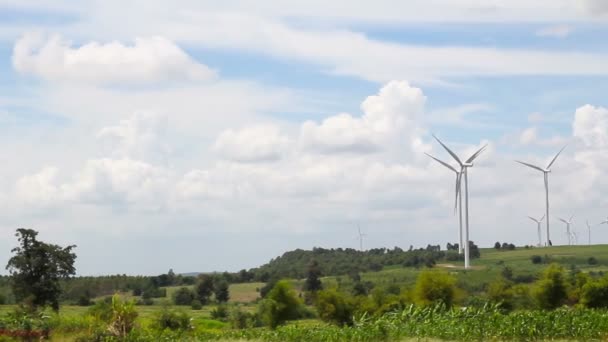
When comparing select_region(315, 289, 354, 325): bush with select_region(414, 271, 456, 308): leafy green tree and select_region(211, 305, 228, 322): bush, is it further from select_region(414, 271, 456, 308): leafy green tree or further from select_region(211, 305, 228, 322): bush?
select_region(211, 305, 228, 322): bush

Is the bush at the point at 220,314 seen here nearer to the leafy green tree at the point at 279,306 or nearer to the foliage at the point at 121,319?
the leafy green tree at the point at 279,306

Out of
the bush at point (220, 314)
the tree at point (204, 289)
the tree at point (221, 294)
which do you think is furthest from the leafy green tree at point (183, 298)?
the bush at point (220, 314)

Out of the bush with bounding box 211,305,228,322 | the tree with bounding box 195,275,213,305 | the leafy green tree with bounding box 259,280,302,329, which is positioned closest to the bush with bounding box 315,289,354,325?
the leafy green tree with bounding box 259,280,302,329

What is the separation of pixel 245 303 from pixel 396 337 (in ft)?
236

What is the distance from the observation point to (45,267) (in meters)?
66.4

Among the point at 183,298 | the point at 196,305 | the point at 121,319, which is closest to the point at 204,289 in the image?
the point at 183,298

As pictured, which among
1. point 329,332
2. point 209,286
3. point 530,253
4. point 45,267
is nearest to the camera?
point 329,332

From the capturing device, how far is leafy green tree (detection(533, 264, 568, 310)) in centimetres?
6981

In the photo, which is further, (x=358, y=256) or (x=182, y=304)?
(x=358, y=256)

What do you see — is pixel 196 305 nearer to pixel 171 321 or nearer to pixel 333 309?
pixel 333 309

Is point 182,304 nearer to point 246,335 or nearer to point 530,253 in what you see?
point 246,335

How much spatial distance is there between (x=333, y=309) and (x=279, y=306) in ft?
11.9

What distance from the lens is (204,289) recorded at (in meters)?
116

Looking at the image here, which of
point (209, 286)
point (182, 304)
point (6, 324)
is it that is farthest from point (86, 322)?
point (209, 286)
